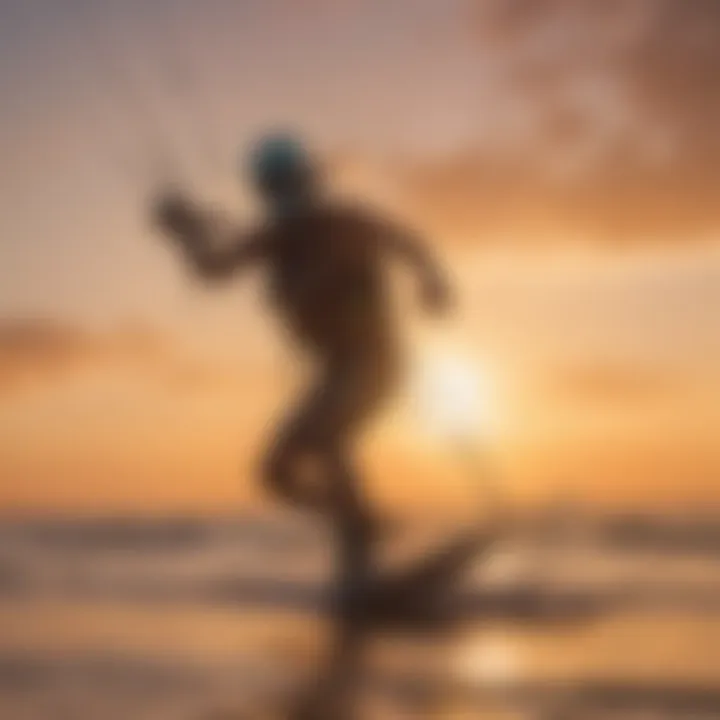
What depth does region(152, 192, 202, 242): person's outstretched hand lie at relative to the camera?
177cm

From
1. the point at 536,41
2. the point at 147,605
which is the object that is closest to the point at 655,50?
the point at 536,41

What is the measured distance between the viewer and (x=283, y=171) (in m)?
1.79

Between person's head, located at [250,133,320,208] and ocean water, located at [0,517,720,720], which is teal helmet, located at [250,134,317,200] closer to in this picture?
person's head, located at [250,133,320,208]

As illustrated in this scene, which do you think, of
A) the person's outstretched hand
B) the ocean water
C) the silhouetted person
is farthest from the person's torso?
the ocean water

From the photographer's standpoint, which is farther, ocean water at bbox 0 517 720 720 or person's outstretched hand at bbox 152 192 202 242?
person's outstretched hand at bbox 152 192 202 242

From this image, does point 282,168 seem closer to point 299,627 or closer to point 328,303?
point 328,303

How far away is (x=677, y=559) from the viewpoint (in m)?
2.07

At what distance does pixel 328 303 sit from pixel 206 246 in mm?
211

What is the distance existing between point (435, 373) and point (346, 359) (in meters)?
0.17

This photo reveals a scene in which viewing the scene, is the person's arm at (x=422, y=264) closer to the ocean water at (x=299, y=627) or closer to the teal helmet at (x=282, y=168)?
the teal helmet at (x=282, y=168)

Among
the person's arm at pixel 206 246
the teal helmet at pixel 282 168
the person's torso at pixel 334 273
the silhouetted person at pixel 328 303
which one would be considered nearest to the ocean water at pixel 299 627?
the silhouetted person at pixel 328 303

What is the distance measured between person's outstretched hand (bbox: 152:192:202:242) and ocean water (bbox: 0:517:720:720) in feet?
1.58

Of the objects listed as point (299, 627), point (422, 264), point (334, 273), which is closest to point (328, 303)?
point (334, 273)

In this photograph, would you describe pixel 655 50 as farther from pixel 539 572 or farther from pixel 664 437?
pixel 539 572
